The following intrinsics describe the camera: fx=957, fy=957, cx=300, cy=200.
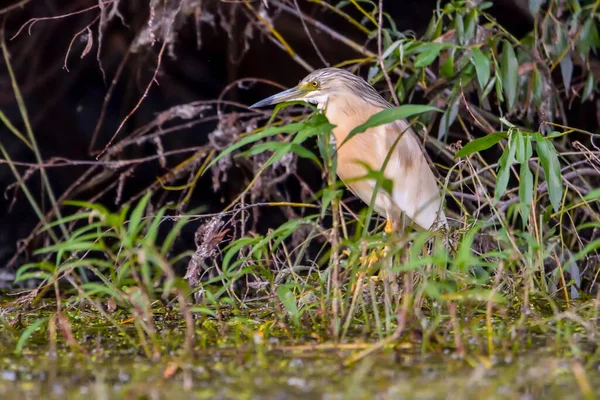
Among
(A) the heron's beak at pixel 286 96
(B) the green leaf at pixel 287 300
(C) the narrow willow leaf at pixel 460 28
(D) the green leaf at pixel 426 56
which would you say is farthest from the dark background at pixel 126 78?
(B) the green leaf at pixel 287 300

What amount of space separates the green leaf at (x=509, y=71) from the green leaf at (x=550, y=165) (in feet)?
2.06

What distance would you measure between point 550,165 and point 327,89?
1182 mm

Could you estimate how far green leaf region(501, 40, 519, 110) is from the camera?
2.92 meters

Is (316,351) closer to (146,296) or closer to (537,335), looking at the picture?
(146,296)

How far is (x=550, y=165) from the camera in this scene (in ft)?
7.53

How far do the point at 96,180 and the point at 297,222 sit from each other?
161 cm

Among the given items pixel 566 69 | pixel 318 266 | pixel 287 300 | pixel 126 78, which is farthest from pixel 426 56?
pixel 126 78

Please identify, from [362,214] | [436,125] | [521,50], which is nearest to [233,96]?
[436,125]

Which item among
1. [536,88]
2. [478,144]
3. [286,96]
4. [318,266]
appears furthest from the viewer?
[286,96]

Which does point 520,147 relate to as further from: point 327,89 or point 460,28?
point 327,89

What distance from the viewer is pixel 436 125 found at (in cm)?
410

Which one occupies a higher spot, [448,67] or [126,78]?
[448,67]

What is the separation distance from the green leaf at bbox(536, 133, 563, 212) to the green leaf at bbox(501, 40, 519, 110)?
629 millimetres

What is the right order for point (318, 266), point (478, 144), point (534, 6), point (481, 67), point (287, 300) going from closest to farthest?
1. point (287, 300)
2. point (478, 144)
3. point (318, 266)
4. point (481, 67)
5. point (534, 6)
